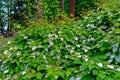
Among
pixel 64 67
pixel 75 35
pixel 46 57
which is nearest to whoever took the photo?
pixel 64 67

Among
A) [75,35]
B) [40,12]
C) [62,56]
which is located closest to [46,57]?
[62,56]

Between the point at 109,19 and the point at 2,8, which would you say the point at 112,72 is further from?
the point at 2,8

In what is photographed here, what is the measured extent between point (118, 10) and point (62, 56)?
5.39 feet

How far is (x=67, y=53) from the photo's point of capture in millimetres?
4020

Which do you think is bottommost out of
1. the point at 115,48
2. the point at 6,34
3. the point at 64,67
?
the point at 6,34

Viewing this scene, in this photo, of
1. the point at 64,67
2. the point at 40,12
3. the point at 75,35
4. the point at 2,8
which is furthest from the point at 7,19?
the point at 64,67

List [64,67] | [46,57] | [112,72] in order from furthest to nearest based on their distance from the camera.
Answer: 1. [46,57]
2. [64,67]
3. [112,72]

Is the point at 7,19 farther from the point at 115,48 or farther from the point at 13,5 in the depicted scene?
the point at 115,48

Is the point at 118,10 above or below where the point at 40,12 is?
above

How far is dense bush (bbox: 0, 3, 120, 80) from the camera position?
329 cm

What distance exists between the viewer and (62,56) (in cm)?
395

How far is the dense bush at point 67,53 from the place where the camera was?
10.8 feet

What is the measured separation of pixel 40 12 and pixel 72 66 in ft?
21.8

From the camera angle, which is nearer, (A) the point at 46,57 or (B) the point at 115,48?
(B) the point at 115,48
